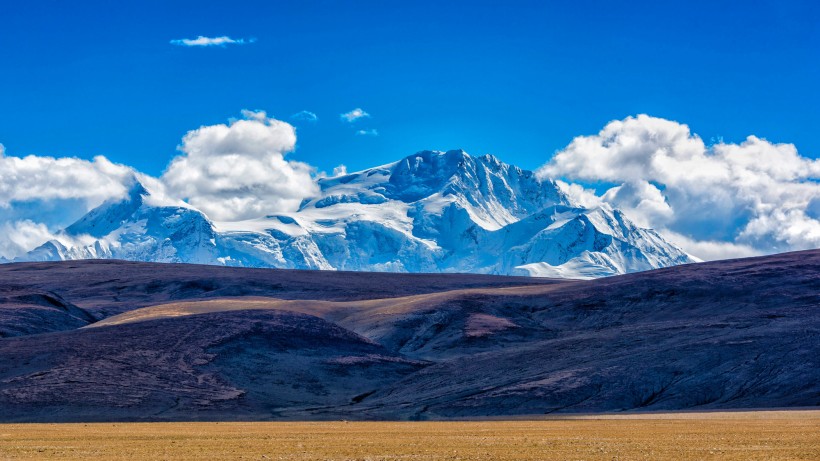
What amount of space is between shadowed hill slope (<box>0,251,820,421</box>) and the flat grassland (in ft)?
81.5

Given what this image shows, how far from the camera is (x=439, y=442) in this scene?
54.0m

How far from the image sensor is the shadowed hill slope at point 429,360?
9756 cm

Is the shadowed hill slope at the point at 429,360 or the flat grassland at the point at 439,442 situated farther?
the shadowed hill slope at the point at 429,360

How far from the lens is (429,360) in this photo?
419ft

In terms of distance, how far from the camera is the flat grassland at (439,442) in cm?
4569

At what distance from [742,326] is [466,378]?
3632 centimetres

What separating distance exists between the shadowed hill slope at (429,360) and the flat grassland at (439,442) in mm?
24855

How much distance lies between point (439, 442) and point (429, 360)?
243 ft

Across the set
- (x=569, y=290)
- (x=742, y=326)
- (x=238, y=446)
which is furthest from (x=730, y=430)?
(x=569, y=290)

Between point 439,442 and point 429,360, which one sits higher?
point 429,360

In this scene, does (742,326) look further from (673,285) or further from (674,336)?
(673,285)

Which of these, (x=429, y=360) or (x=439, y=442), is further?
(x=429, y=360)

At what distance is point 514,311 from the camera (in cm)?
15638

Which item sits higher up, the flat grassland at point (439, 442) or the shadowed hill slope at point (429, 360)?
the shadowed hill slope at point (429, 360)
